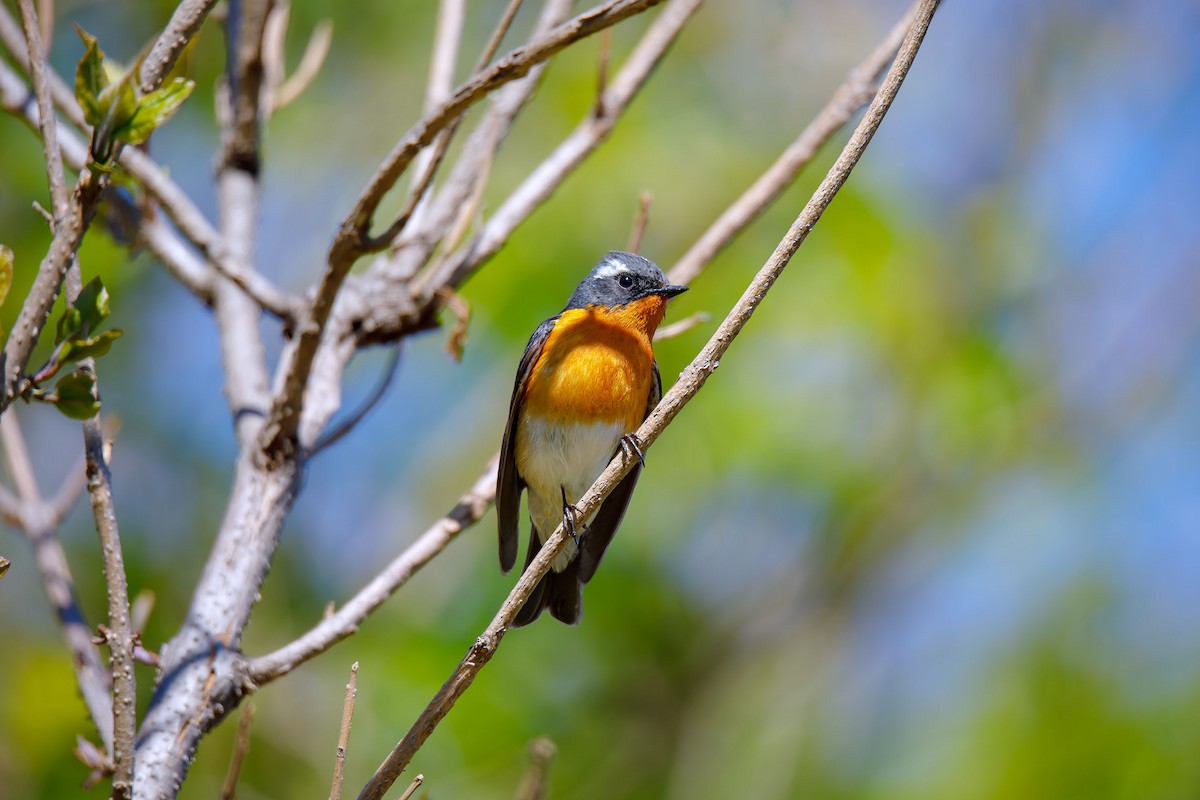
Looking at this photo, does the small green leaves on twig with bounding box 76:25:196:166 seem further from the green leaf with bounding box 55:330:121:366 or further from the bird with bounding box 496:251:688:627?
the bird with bounding box 496:251:688:627

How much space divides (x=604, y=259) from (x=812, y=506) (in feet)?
8.80

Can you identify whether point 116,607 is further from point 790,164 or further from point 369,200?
point 790,164

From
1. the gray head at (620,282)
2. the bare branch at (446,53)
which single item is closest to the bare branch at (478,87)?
the bare branch at (446,53)

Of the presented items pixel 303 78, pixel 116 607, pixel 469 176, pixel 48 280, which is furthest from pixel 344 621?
pixel 303 78

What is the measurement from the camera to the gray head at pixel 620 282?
4.37m

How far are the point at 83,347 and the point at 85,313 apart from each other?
7 centimetres

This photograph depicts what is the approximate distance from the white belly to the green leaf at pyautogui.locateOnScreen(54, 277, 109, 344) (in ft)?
7.94

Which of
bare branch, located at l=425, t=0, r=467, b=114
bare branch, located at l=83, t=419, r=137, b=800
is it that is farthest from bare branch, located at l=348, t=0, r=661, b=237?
bare branch, located at l=425, t=0, r=467, b=114

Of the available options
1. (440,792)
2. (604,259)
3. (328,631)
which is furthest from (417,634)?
(328,631)

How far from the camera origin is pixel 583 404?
429 centimetres

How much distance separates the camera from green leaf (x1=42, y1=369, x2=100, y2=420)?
2111 millimetres

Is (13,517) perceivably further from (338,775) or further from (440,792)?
(440,792)

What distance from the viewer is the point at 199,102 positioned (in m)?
6.76

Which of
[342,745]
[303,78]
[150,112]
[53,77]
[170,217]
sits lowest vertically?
[342,745]
